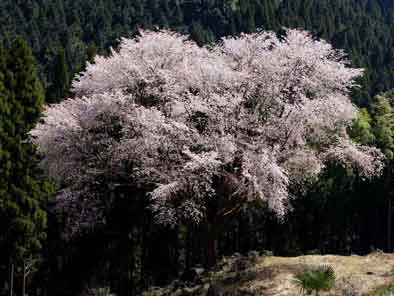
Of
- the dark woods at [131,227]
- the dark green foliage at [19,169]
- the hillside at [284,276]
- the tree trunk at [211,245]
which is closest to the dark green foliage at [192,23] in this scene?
the dark woods at [131,227]

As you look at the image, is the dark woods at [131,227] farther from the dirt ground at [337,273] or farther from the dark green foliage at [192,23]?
the dark green foliage at [192,23]

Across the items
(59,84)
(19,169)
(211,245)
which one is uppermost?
(59,84)

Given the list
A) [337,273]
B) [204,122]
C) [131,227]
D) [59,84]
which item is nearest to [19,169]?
[131,227]

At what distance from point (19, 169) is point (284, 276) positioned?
19.8 meters

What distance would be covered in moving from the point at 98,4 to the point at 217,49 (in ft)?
367

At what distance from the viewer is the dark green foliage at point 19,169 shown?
30.5 meters

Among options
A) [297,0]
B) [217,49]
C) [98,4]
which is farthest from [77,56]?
[217,49]

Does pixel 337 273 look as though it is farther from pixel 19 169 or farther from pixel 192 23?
pixel 192 23

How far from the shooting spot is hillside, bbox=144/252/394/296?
13.4 m

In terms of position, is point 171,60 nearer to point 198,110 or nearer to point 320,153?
point 198,110

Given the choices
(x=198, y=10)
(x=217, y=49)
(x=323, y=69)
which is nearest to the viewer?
(x=323, y=69)

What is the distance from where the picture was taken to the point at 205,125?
17.3m

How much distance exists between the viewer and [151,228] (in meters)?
38.9

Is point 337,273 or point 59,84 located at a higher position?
point 59,84
